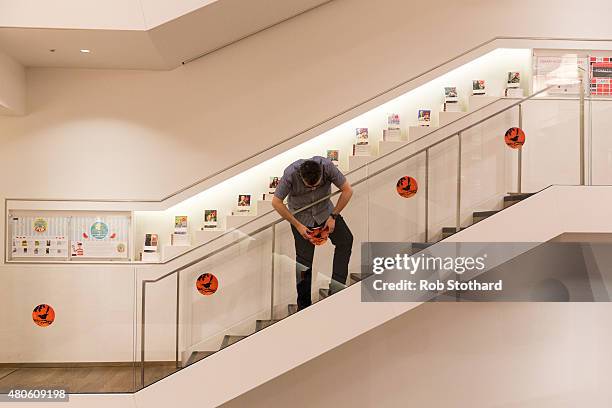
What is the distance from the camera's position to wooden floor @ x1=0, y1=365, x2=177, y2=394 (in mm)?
4352

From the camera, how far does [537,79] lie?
6176mm

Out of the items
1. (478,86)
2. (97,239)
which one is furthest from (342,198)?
(97,239)

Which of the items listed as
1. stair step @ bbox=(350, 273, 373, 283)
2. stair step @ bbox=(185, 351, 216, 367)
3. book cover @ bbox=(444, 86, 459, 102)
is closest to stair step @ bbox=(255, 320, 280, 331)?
stair step @ bbox=(185, 351, 216, 367)

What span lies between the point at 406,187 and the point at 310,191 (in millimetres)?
775

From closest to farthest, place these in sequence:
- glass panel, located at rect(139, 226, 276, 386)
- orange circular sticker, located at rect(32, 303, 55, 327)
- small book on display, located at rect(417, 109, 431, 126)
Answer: glass panel, located at rect(139, 226, 276, 386)
orange circular sticker, located at rect(32, 303, 55, 327)
small book on display, located at rect(417, 109, 431, 126)

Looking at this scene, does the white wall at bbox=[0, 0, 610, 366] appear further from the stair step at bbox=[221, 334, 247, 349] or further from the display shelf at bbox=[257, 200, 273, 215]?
the stair step at bbox=[221, 334, 247, 349]

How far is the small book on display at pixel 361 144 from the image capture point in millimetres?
6023

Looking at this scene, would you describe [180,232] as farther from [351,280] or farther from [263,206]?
[351,280]

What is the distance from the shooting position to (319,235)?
442 centimetres

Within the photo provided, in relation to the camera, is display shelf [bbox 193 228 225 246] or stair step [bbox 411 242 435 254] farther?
display shelf [bbox 193 228 225 246]

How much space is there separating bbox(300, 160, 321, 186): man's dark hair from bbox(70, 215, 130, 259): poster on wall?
2.40 meters

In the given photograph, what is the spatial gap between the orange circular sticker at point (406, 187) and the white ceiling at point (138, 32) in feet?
7.32

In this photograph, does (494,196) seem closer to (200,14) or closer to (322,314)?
(322,314)

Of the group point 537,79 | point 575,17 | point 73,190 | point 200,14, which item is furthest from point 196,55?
point 575,17
